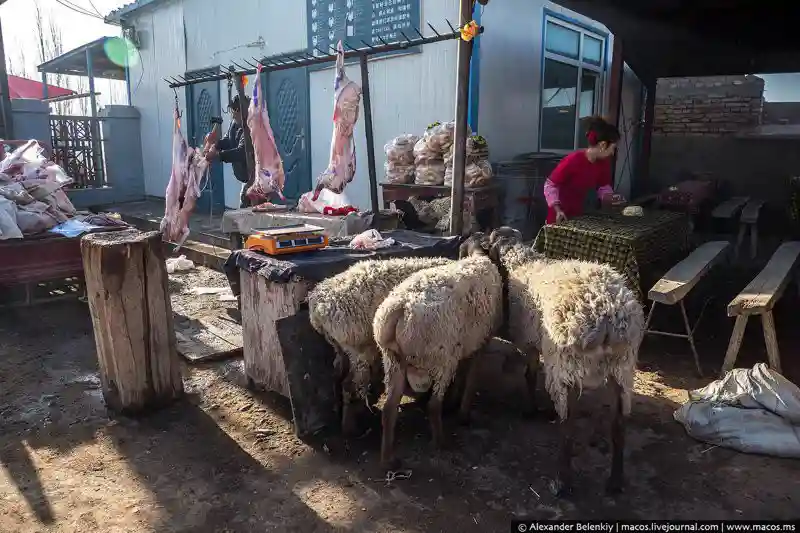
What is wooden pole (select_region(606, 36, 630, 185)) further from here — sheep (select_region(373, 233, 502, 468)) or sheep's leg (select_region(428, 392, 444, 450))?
sheep's leg (select_region(428, 392, 444, 450))

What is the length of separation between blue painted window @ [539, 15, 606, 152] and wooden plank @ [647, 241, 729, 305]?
399 cm

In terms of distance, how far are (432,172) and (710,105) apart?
7521 millimetres

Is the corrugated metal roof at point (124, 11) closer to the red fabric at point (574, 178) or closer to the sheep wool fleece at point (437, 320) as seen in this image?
the red fabric at point (574, 178)

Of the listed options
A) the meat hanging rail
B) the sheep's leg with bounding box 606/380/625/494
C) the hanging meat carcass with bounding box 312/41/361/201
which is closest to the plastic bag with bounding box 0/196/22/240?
the meat hanging rail

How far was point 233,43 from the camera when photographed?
35.7 feet

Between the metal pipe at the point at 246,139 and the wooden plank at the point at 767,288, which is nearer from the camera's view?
the wooden plank at the point at 767,288

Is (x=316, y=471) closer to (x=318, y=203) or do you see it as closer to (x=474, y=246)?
(x=474, y=246)

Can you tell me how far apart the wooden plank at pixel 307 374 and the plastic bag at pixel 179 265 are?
17.3ft

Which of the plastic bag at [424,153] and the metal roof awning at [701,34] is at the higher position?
the metal roof awning at [701,34]

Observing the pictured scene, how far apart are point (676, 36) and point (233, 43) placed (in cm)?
812

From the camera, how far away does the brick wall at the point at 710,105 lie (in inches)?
428

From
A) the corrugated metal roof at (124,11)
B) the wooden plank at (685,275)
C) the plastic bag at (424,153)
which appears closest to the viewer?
the wooden plank at (685,275)

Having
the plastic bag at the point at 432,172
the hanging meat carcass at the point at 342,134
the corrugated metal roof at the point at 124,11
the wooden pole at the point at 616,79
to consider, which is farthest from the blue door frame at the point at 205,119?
the wooden pole at the point at 616,79

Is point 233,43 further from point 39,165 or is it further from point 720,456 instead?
point 720,456
